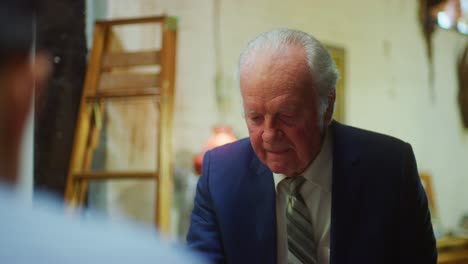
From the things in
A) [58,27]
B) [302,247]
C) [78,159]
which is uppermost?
[58,27]

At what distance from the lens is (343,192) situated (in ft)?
2.99

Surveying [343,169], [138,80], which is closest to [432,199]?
[138,80]

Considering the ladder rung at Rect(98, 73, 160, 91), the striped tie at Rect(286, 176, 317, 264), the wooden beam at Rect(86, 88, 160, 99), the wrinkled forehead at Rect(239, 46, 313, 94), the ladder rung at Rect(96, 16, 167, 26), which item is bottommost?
the striped tie at Rect(286, 176, 317, 264)

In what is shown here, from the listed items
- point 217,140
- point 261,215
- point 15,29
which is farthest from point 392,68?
point 15,29

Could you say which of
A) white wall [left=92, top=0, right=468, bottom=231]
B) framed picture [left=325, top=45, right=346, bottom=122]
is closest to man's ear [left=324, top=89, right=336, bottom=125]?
white wall [left=92, top=0, right=468, bottom=231]

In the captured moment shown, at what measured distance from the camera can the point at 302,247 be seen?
92 cm

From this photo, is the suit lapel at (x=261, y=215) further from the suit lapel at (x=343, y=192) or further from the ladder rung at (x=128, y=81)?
the ladder rung at (x=128, y=81)

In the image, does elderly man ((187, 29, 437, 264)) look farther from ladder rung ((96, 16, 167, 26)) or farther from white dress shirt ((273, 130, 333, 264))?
ladder rung ((96, 16, 167, 26))

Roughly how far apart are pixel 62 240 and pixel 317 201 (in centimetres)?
81

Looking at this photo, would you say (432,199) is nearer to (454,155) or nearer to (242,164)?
(454,155)

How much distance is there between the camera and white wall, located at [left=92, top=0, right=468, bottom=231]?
2260 millimetres

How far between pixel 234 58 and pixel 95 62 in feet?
2.46

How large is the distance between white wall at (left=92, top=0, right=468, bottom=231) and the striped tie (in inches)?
52.7

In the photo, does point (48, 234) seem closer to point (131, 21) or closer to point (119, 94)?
point (119, 94)
